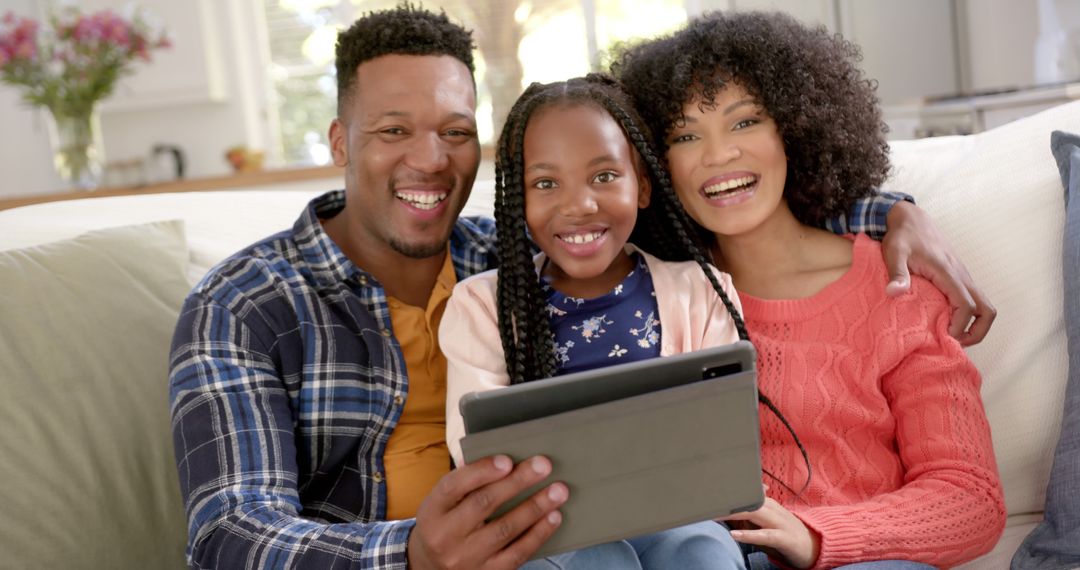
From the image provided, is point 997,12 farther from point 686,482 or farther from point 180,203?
point 686,482

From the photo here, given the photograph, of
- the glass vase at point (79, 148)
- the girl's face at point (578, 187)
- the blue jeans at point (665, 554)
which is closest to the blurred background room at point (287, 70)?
the glass vase at point (79, 148)

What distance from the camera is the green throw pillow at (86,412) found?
1.55m

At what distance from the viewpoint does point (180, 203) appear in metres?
2.17

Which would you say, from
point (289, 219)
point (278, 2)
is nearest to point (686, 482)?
point (289, 219)

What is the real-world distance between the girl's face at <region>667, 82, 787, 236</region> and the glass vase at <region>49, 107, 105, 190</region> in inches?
147

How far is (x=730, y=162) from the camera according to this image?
1.65m

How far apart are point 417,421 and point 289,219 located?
656 millimetres

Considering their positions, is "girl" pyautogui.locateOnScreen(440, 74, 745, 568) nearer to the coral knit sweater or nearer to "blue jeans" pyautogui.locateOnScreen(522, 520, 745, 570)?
the coral knit sweater

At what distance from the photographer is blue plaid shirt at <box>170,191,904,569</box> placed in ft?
4.55

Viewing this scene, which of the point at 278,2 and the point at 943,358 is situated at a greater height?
the point at 278,2

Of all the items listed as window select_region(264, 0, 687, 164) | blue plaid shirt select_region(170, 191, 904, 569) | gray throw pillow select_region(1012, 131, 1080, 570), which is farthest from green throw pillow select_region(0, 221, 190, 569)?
window select_region(264, 0, 687, 164)

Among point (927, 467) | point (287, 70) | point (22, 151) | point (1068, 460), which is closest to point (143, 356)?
point (927, 467)

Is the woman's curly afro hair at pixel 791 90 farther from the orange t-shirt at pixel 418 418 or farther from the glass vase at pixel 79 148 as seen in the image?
the glass vase at pixel 79 148

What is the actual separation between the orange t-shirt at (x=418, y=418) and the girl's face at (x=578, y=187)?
25 centimetres
